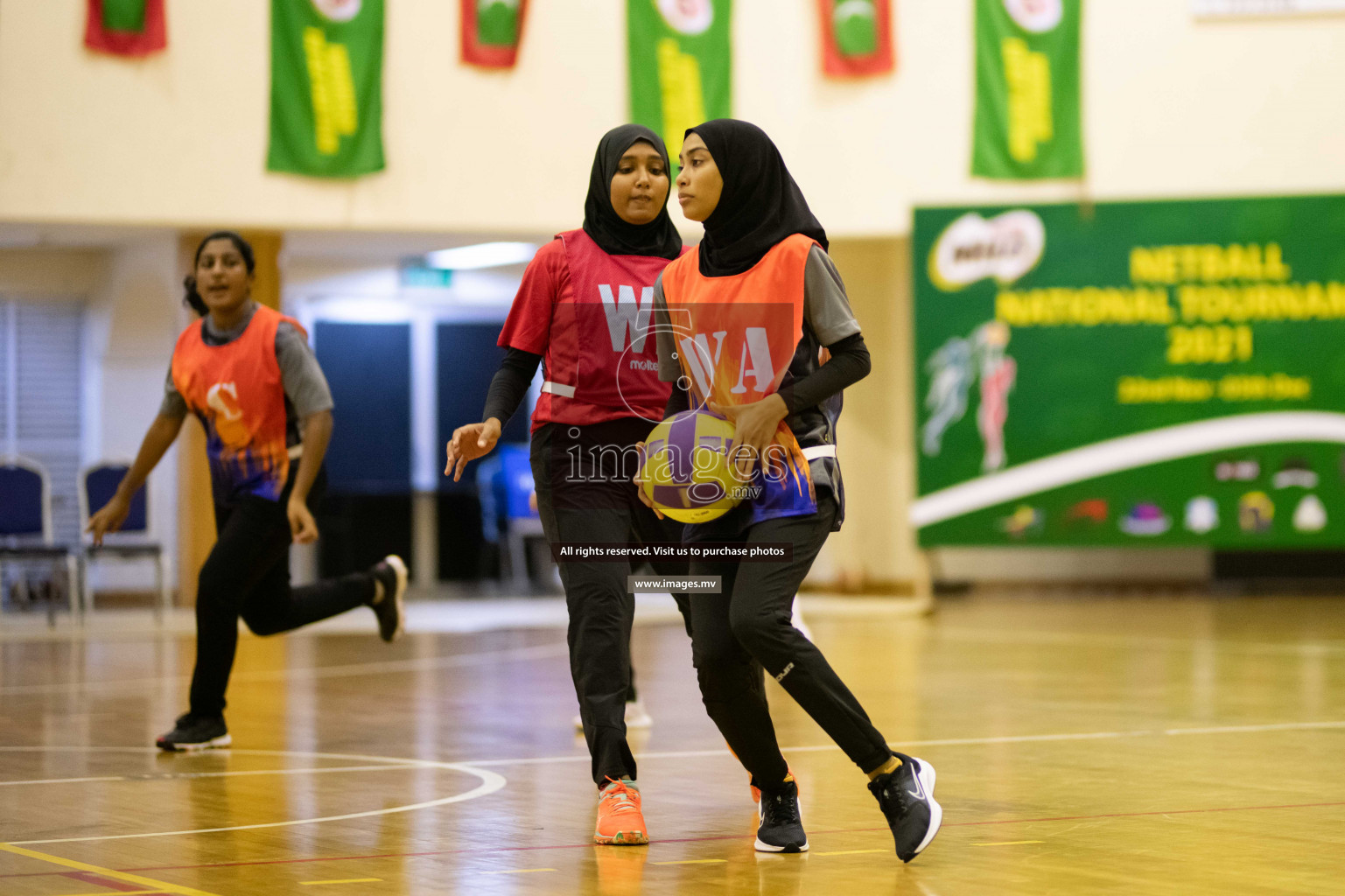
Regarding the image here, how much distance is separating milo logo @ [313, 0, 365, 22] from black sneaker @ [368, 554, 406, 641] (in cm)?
711

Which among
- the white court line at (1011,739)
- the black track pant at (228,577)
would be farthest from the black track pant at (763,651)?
the black track pant at (228,577)

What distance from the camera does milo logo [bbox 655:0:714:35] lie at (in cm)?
1349

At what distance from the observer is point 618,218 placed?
462cm

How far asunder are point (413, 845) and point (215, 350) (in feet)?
8.75

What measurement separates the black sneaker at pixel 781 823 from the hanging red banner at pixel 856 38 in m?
10.6

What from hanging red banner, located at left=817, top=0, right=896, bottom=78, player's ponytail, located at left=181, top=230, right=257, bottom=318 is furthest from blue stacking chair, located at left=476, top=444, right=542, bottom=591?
player's ponytail, located at left=181, top=230, right=257, bottom=318

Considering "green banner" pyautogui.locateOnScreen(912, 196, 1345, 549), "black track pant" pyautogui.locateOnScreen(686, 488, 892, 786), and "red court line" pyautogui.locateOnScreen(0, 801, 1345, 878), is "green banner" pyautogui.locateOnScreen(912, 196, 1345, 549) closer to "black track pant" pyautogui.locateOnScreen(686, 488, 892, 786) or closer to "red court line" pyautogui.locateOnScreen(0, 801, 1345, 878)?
"red court line" pyautogui.locateOnScreen(0, 801, 1345, 878)

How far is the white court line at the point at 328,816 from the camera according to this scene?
4195 millimetres

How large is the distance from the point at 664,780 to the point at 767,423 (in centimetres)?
179

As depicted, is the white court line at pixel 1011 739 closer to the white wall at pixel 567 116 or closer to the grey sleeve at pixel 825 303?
the grey sleeve at pixel 825 303

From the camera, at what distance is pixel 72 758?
5742 millimetres

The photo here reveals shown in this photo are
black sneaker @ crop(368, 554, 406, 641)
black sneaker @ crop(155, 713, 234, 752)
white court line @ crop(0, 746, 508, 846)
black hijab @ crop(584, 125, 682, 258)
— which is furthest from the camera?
black sneaker @ crop(368, 554, 406, 641)

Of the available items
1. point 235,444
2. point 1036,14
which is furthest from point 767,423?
point 1036,14

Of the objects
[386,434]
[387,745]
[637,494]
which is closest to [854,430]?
[386,434]
